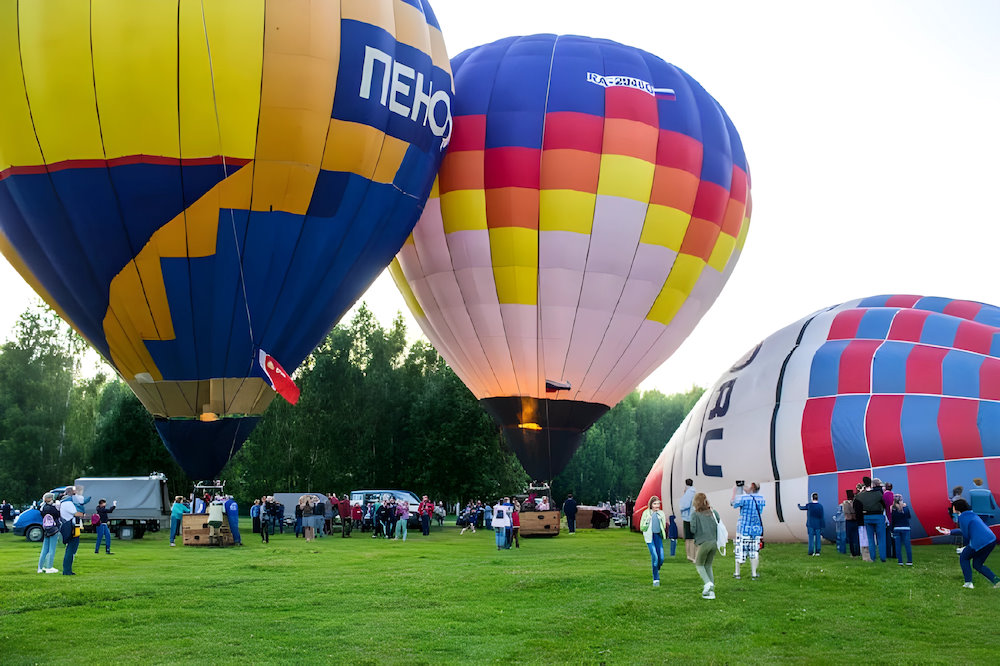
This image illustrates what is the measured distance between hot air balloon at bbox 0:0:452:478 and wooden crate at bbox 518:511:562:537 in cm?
808

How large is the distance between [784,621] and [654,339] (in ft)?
39.6

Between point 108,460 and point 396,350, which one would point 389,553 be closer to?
point 108,460

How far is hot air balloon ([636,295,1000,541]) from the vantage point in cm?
1438

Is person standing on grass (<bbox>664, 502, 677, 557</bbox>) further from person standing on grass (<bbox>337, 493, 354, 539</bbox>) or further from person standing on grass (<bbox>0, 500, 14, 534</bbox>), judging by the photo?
person standing on grass (<bbox>0, 500, 14, 534</bbox>)

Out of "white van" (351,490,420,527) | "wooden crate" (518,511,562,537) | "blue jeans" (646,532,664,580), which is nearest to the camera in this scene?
"blue jeans" (646,532,664,580)

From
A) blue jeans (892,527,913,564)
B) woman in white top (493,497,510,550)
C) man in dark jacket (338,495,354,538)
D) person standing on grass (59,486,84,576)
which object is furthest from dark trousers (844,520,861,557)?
man in dark jacket (338,495,354,538)

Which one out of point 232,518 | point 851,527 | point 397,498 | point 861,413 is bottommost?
point 851,527

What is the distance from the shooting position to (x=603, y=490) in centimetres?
5944

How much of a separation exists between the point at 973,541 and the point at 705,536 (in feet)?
9.64

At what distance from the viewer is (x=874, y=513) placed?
12.5 m

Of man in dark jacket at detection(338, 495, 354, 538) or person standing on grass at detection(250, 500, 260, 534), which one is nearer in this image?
person standing on grass at detection(250, 500, 260, 534)

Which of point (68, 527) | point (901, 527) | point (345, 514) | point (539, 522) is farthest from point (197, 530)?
point (901, 527)

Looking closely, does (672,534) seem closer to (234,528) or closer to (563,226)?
(563,226)

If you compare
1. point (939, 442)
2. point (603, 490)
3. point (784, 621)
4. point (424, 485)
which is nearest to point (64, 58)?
point (784, 621)
